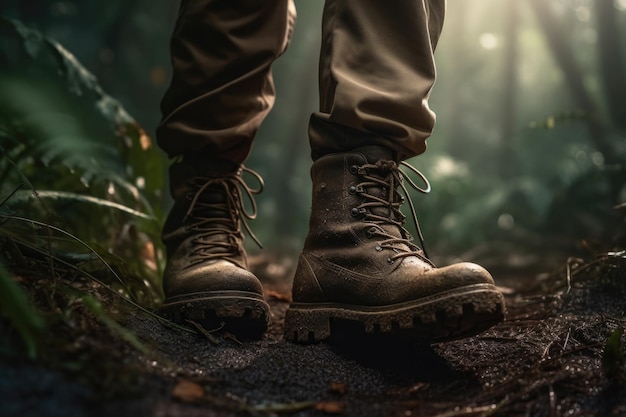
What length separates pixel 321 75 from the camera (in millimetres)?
1495

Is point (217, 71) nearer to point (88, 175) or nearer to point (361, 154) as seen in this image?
point (361, 154)

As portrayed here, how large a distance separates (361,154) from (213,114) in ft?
1.70

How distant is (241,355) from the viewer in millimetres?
1233

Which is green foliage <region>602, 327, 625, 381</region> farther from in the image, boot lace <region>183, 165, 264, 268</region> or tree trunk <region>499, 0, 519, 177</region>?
tree trunk <region>499, 0, 519, 177</region>

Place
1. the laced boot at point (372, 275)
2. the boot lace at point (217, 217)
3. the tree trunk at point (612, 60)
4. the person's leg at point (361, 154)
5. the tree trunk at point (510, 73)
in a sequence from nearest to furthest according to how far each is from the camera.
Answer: the laced boot at point (372, 275), the person's leg at point (361, 154), the boot lace at point (217, 217), the tree trunk at point (612, 60), the tree trunk at point (510, 73)

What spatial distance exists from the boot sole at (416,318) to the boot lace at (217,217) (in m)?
0.30

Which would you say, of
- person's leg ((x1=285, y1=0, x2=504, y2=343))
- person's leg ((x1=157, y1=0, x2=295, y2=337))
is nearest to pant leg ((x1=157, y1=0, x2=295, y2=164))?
person's leg ((x1=157, y1=0, x2=295, y2=337))

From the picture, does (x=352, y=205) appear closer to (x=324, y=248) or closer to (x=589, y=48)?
(x=324, y=248)

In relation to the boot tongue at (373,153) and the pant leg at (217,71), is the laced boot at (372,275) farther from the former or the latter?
the pant leg at (217,71)

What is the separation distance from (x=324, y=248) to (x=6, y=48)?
18.2 feet

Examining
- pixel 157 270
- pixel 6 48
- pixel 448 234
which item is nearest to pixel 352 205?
pixel 157 270

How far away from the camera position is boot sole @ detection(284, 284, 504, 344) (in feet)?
3.66

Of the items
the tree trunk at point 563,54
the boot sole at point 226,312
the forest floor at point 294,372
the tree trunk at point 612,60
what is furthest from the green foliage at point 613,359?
the tree trunk at point 563,54

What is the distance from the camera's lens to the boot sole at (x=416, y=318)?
1.11 m
